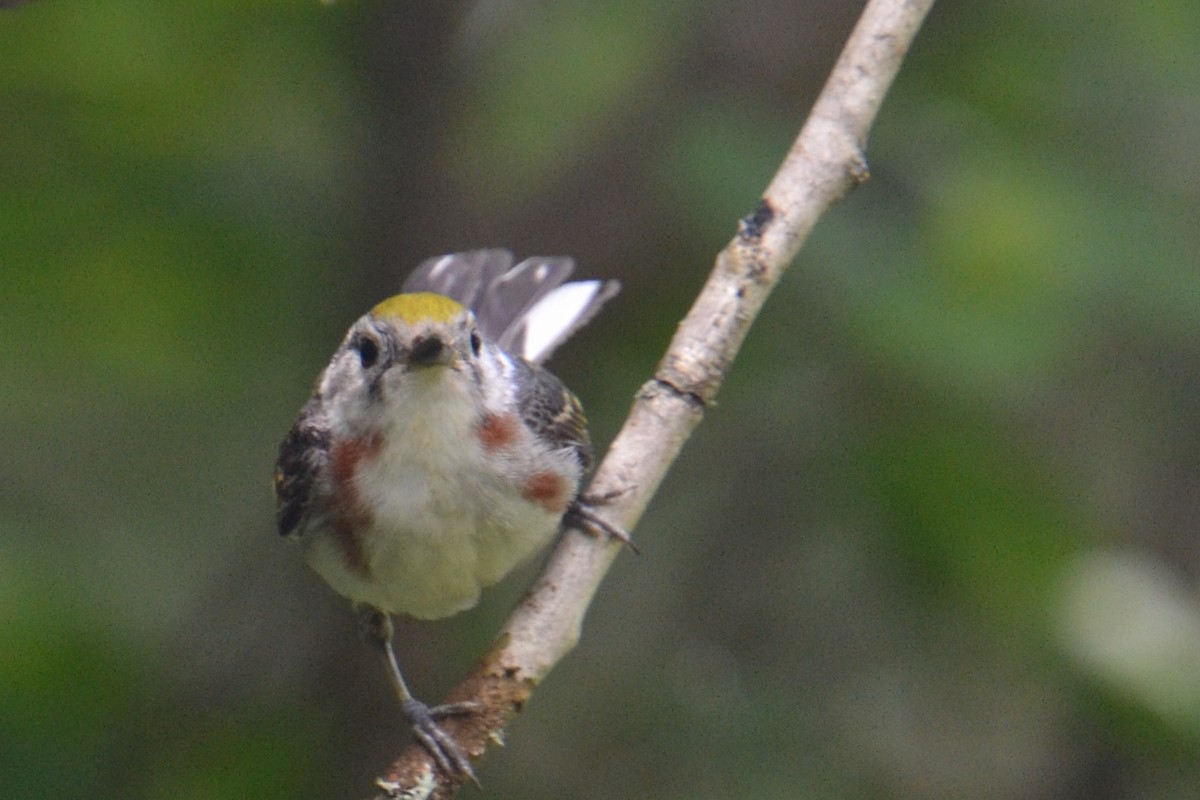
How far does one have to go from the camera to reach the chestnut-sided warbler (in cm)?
362

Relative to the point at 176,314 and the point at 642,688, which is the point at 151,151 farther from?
the point at 642,688

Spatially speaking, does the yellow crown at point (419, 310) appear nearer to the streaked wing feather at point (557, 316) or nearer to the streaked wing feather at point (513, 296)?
the streaked wing feather at point (557, 316)

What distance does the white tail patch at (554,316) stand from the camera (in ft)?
15.9

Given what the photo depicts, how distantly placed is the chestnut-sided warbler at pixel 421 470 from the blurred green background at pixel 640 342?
110cm

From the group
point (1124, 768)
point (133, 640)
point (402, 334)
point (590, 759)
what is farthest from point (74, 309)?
point (1124, 768)

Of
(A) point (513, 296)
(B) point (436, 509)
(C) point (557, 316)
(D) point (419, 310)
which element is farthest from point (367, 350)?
(A) point (513, 296)

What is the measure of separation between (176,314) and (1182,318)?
311 centimetres

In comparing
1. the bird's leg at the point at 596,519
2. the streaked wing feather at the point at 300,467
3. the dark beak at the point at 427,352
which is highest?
the dark beak at the point at 427,352

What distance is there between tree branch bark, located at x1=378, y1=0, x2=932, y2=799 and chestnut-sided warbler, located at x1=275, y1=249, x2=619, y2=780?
15 cm

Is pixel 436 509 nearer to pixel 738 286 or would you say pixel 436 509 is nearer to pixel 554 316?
pixel 738 286

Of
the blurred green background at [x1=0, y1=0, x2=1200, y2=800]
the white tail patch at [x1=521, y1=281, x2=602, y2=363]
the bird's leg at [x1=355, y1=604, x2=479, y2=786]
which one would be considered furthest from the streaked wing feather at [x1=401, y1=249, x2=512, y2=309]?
the bird's leg at [x1=355, y1=604, x2=479, y2=786]

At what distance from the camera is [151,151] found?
4969 mm

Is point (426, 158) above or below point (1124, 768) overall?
above

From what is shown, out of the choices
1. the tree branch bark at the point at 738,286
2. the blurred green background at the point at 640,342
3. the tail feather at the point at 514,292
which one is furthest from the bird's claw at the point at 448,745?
the tail feather at the point at 514,292
